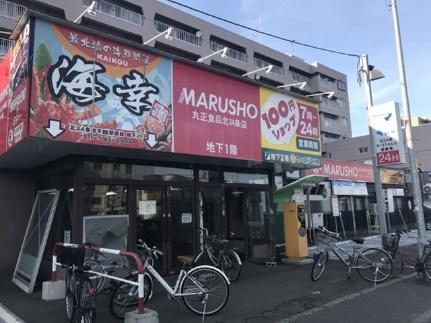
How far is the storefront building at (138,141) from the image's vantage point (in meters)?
7.31

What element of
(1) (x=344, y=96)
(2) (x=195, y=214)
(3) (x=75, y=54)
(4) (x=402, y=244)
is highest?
(1) (x=344, y=96)

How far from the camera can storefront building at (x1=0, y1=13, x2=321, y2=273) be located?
7312 millimetres

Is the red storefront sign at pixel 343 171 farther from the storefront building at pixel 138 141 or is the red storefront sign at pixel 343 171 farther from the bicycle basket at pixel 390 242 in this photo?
the bicycle basket at pixel 390 242

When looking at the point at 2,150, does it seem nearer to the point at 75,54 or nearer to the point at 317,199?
the point at 75,54

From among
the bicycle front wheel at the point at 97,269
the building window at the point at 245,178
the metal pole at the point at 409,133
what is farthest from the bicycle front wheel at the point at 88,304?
the metal pole at the point at 409,133

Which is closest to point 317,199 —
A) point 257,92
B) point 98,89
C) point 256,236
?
point 256,236

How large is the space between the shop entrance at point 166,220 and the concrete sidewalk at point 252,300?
2.39 feet

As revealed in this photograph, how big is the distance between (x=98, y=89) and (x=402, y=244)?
14219mm

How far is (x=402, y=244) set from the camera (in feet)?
55.7

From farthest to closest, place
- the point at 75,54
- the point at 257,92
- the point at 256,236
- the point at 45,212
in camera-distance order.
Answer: the point at 256,236, the point at 257,92, the point at 45,212, the point at 75,54

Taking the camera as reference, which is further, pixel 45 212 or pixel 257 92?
Result: pixel 257 92

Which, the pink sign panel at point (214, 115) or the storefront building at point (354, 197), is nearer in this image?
the pink sign panel at point (214, 115)

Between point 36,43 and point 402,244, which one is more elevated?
point 36,43

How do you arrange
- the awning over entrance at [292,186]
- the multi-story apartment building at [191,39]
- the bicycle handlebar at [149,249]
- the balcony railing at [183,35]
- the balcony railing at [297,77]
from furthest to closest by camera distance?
1. the balcony railing at [297,77]
2. the balcony railing at [183,35]
3. the multi-story apartment building at [191,39]
4. the awning over entrance at [292,186]
5. the bicycle handlebar at [149,249]
